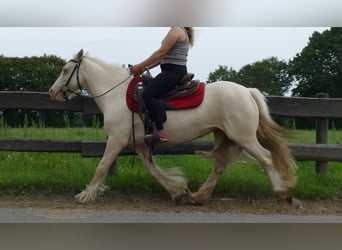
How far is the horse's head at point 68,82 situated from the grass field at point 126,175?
0.65m

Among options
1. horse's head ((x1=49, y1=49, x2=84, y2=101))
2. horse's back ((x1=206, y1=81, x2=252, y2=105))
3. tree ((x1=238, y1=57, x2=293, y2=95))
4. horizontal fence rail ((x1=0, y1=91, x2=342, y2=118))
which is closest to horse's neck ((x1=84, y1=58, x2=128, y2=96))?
horse's head ((x1=49, y1=49, x2=84, y2=101))

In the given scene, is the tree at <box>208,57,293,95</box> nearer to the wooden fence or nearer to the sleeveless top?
the wooden fence

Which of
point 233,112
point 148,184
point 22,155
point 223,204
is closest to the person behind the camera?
point 233,112

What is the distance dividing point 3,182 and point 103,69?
5.93ft

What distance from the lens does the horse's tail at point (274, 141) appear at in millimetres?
4766

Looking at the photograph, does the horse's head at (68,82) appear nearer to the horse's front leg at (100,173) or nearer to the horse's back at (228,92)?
the horse's front leg at (100,173)

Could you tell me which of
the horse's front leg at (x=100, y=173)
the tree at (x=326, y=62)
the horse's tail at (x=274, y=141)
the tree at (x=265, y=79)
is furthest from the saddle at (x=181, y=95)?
the tree at (x=326, y=62)

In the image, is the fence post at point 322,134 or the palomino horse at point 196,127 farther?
the fence post at point 322,134

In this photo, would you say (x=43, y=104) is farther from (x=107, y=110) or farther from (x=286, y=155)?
(x=286, y=155)

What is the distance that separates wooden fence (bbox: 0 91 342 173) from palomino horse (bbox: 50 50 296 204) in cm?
42

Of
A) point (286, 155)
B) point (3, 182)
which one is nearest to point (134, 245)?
point (286, 155)

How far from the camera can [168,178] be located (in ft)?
16.0

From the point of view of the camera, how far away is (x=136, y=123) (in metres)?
4.78

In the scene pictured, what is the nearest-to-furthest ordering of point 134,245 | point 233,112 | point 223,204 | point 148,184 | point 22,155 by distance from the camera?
1. point 134,245
2. point 233,112
3. point 223,204
4. point 148,184
5. point 22,155
